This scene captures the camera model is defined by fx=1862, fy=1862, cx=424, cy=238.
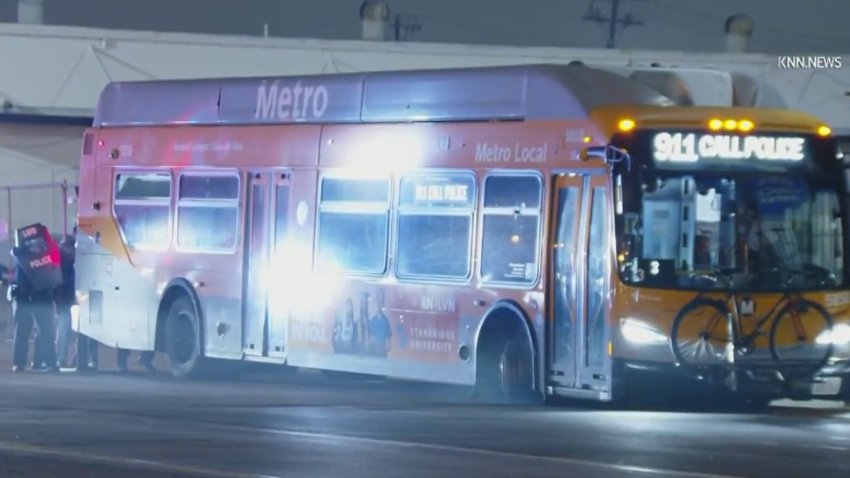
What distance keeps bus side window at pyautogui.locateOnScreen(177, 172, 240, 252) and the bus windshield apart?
6.02 m

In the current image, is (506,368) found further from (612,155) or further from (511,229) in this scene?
(612,155)

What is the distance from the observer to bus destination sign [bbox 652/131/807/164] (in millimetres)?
16062

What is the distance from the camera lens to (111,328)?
22.5 metres

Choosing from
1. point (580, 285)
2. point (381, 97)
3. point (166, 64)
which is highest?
point (166, 64)

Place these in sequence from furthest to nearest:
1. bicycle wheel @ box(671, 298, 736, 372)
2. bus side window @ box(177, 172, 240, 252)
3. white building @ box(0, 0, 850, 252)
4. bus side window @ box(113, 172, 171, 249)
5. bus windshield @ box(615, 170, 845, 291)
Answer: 1. white building @ box(0, 0, 850, 252)
2. bus side window @ box(113, 172, 171, 249)
3. bus side window @ box(177, 172, 240, 252)
4. bus windshield @ box(615, 170, 845, 291)
5. bicycle wheel @ box(671, 298, 736, 372)

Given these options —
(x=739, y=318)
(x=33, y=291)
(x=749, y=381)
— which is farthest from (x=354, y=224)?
(x=33, y=291)

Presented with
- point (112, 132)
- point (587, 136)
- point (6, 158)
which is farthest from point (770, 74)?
point (587, 136)

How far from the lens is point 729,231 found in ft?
52.6

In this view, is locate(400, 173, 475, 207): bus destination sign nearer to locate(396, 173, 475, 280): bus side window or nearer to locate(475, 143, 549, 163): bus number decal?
locate(396, 173, 475, 280): bus side window

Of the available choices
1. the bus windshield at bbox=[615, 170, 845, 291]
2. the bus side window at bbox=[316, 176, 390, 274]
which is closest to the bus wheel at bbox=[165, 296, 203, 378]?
the bus side window at bbox=[316, 176, 390, 274]

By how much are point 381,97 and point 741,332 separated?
16.2 feet

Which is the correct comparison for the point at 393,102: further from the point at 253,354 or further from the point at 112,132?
the point at 112,132

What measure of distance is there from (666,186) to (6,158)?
2519 cm

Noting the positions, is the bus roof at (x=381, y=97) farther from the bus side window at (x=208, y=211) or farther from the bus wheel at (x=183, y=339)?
the bus wheel at (x=183, y=339)
